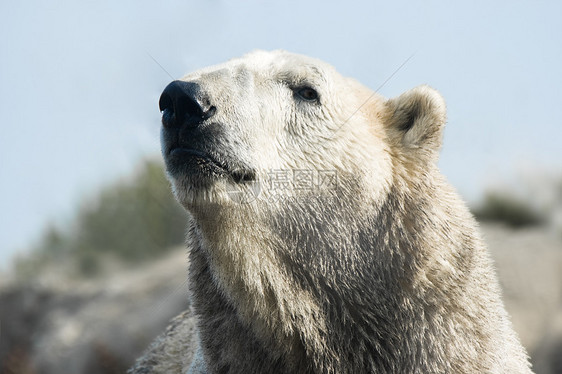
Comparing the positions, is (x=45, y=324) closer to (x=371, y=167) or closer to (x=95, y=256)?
(x=95, y=256)

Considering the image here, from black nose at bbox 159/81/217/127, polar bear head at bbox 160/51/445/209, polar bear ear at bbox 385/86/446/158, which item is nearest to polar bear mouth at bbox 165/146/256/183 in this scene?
polar bear head at bbox 160/51/445/209

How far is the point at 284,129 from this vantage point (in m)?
3.72

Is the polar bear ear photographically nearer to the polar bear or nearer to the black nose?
the polar bear

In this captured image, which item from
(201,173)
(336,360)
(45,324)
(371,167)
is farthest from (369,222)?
(45,324)

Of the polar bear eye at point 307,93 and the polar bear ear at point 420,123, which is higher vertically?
the polar bear eye at point 307,93

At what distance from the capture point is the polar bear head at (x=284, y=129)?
10.9 feet

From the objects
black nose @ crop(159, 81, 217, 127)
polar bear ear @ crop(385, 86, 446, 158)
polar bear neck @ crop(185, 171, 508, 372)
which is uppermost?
black nose @ crop(159, 81, 217, 127)

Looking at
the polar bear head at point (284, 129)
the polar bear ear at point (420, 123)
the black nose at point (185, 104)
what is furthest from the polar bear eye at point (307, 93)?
the black nose at point (185, 104)

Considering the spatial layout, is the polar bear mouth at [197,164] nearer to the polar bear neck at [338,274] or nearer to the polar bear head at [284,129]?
the polar bear head at [284,129]

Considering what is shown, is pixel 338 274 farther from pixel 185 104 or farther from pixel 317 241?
pixel 185 104

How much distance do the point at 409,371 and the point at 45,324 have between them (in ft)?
34.7

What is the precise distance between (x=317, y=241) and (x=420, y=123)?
1.00m

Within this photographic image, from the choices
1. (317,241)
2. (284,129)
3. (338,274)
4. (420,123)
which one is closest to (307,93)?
(284,129)

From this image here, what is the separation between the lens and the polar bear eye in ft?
12.7
